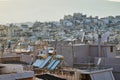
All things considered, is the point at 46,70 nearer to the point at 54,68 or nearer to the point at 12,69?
the point at 54,68

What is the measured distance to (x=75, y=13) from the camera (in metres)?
94.4

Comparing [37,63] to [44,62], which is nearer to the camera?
[44,62]

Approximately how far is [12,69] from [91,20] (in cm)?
8038

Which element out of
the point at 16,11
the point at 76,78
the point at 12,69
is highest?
the point at 16,11

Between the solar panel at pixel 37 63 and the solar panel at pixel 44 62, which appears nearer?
the solar panel at pixel 44 62

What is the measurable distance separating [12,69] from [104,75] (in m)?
5.28

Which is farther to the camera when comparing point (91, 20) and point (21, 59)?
point (91, 20)

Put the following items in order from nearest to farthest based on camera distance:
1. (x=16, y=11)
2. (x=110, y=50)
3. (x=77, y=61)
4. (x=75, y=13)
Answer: (x=77, y=61)
(x=110, y=50)
(x=16, y=11)
(x=75, y=13)

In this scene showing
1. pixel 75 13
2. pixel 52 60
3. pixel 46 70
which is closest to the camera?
pixel 46 70

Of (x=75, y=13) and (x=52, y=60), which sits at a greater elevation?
(x=75, y=13)

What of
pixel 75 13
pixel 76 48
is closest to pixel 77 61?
pixel 76 48

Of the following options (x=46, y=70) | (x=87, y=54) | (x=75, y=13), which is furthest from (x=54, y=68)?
(x=75, y=13)

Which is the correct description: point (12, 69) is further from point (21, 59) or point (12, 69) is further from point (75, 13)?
point (75, 13)

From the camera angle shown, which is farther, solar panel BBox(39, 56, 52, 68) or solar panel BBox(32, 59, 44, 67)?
solar panel BBox(32, 59, 44, 67)
